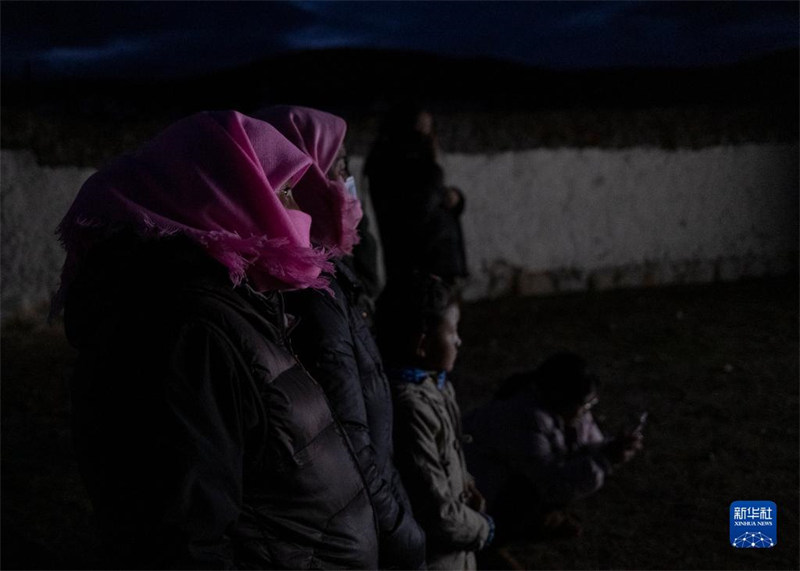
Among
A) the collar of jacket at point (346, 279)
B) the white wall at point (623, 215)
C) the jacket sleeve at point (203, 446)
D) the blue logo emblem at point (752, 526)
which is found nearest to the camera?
the jacket sleeve at point (203, 446)

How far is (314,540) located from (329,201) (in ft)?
3.96

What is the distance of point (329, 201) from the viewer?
2.44m

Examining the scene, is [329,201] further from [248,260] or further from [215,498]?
[215,498]

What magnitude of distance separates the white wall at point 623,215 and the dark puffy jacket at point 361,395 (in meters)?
5.69

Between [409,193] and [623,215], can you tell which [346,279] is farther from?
[623,215]

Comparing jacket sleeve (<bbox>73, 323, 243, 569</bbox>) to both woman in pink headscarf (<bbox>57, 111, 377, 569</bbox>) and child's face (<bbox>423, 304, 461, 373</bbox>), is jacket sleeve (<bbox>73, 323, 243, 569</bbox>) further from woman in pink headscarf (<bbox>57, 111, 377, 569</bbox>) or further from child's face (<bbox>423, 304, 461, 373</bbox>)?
child's face (<bbox>423, 304, 461, 373</bbox>)

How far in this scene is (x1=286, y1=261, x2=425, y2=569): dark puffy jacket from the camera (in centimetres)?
176

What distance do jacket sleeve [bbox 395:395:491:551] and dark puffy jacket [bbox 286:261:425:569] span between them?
24 cm

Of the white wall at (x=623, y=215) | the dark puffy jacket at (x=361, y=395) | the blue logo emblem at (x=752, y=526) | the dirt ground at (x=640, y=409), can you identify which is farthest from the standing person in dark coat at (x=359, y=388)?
the white wall at (x=623, y=215)

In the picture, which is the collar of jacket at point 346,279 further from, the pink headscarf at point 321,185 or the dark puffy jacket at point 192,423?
the dark puffy jacket at point 192,423

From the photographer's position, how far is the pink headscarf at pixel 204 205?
4.67 feet

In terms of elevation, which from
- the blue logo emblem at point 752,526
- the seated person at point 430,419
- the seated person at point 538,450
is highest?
the seated person at point 430,419

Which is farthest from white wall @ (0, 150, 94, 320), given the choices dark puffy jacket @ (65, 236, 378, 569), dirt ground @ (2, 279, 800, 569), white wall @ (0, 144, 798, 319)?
dark puffy jacket @ (65, 236, 378, 569)

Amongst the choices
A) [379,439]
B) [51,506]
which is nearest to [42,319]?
[51,506]
